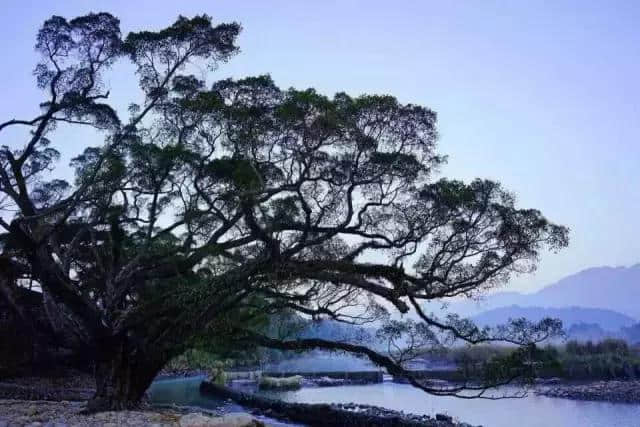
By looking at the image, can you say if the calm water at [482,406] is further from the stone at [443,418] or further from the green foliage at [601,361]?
the green foliage at [601,361]

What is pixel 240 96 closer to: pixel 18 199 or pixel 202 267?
pixel 18 199

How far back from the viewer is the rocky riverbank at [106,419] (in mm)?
8336

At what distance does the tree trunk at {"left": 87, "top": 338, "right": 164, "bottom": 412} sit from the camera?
1157cm

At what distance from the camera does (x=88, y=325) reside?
1145 centimetres

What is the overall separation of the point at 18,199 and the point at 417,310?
840cm

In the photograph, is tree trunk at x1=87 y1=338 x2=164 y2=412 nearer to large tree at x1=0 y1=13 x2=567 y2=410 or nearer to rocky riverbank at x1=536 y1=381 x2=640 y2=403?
large tree at x1=0 y1=13 x2=567 y2=410

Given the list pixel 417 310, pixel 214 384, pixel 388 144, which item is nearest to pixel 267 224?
pixel 388 144

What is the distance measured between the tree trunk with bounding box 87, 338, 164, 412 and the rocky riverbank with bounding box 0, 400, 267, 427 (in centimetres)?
103

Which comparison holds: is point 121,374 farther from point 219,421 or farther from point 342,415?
point 342,415

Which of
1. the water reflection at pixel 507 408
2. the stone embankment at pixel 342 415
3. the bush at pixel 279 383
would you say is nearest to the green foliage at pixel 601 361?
the water reflection at pixel 507 408

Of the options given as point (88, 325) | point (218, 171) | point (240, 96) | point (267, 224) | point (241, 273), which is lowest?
point (88, 325)

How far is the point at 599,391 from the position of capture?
81.9 ft

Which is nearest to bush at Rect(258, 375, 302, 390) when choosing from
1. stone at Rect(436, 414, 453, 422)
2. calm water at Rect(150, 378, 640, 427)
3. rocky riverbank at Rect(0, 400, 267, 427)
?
calm water at Rect(150, 378, 640, 427)

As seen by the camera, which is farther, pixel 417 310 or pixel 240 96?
pixel 417 310
